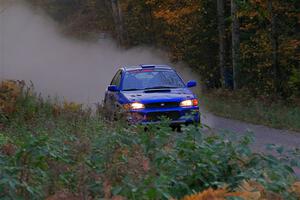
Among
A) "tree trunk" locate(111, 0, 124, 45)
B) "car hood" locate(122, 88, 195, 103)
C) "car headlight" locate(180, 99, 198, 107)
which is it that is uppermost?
"tree trunk" locate(111, 0, 124, 45)

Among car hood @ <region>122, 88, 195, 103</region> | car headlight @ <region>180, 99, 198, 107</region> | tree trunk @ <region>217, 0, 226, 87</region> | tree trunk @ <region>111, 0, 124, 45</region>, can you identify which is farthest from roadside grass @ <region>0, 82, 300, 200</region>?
tree trunk @ <region>111, 0, 124, 45</region>

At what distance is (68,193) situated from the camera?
5.93 meters

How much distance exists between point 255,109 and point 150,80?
20.1 feet

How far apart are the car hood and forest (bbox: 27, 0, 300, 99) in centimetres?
995

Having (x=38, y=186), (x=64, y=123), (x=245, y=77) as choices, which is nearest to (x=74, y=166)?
(x=38, y=186)

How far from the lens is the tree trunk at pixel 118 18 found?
45.8m

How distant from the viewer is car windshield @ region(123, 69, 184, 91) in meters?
17.7

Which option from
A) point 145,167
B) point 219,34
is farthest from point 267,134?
point 219,34

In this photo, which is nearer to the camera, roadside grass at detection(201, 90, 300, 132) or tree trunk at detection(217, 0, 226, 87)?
roadside grass at detection(201, 90, 300, 132)

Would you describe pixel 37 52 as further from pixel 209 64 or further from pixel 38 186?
pixel 38 186

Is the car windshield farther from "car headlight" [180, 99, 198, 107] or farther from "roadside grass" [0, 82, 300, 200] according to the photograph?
"roadside grass" [0, 82, 300, 200]

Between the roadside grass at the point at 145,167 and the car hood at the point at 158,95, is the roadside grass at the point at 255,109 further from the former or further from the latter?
the roadside grass at the point at 145,167

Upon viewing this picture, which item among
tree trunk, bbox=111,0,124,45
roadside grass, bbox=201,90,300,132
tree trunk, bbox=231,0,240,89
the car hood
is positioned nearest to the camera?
the car hood

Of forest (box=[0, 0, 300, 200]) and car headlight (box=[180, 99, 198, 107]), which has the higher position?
forest (box=[0, 0, 300, 200])
